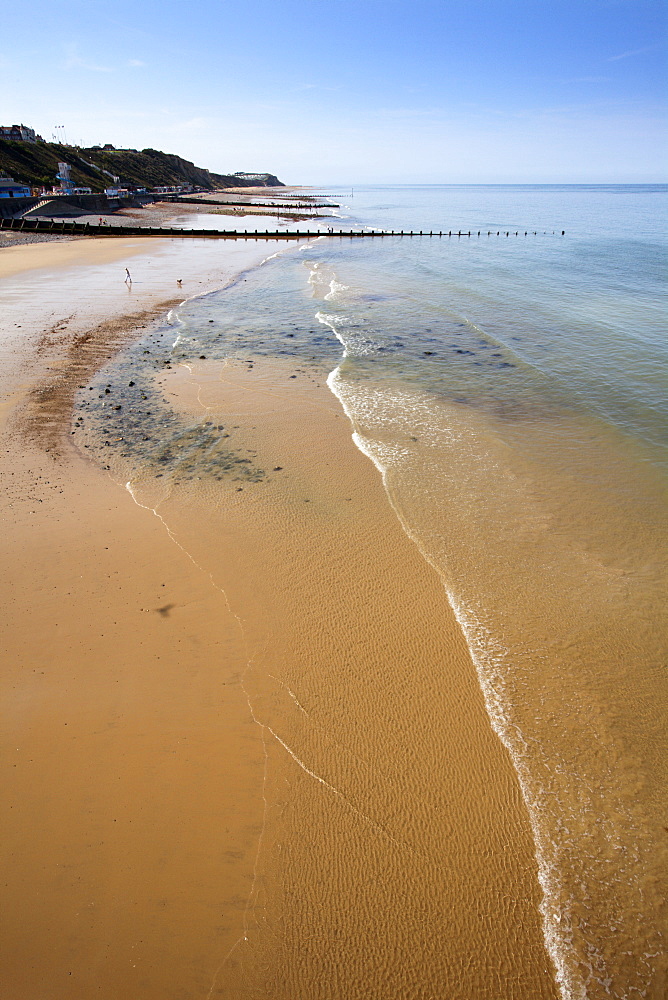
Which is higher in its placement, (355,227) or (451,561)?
(355,227)

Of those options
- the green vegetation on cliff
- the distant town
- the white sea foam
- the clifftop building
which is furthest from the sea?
the clifftop building

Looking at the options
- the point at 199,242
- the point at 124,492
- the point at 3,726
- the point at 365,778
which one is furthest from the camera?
the point at 199,242

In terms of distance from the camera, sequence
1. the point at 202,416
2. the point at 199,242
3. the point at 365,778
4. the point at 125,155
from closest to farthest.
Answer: the point at 365,778 < the point at 202,416 < the point at 199,242 < the point at 125,155

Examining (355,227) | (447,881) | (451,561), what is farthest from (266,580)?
(355,227)

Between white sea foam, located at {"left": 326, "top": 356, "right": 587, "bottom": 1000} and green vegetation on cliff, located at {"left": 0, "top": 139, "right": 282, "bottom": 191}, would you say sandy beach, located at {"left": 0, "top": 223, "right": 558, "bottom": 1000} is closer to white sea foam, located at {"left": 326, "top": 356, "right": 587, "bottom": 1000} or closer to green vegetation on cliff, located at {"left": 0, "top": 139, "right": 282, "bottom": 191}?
white sea foam, located at {"left": 326, "top": 356, "right": 587, "bottom": 1000}

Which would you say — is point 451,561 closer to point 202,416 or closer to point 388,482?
point 388,482

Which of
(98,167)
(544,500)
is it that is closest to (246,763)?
(544,500)
